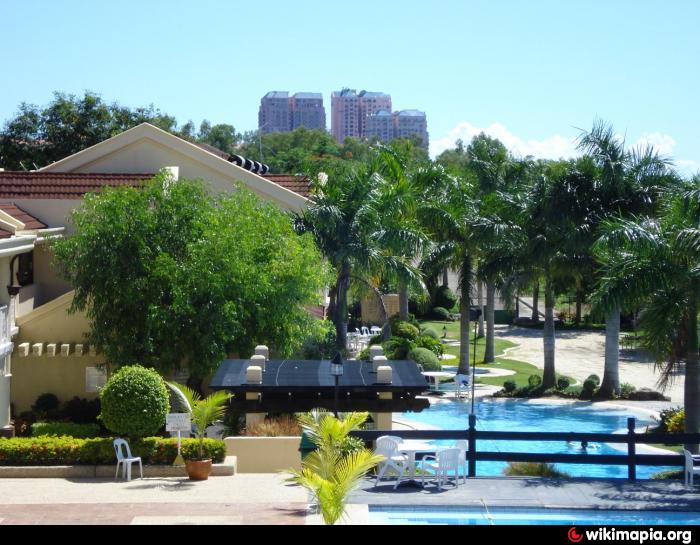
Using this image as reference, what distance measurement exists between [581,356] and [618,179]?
51.8 ft

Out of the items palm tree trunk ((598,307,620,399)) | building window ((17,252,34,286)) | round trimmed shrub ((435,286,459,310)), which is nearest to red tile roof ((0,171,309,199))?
building window ((17,252,34,286))

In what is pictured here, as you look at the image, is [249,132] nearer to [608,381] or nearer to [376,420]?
[608,381]

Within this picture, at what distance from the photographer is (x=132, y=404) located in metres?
18.6

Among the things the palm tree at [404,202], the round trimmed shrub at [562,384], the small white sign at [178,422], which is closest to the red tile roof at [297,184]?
the palm tree at [404,202]

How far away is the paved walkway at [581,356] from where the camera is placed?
38.0m

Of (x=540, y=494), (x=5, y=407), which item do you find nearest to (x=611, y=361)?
(x=540, y=494)

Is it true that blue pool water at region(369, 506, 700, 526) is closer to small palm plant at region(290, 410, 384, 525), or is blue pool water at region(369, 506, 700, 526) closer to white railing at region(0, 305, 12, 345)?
small palm plant at region(290, 410, 384, 525)

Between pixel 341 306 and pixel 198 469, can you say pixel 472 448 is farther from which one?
pixel 341 306

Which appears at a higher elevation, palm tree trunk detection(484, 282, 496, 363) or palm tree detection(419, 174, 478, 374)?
palm tree detection(419, 174, 478, 374)

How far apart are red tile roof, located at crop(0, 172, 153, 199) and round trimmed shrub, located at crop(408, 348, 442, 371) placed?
1172cm

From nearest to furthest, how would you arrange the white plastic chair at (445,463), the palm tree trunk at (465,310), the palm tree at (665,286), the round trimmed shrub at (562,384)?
the white plastic chair at (445,463), the palm tree at (665,286), the round trimmed shrub at (562,384), the palm tree trunk at (465,310)

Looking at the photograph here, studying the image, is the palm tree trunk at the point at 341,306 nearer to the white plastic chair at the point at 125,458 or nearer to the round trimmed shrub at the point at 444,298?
the white plastic chair at the point at 125,458

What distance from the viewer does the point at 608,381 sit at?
3353 cm

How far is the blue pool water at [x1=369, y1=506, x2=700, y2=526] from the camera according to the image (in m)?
14.5
